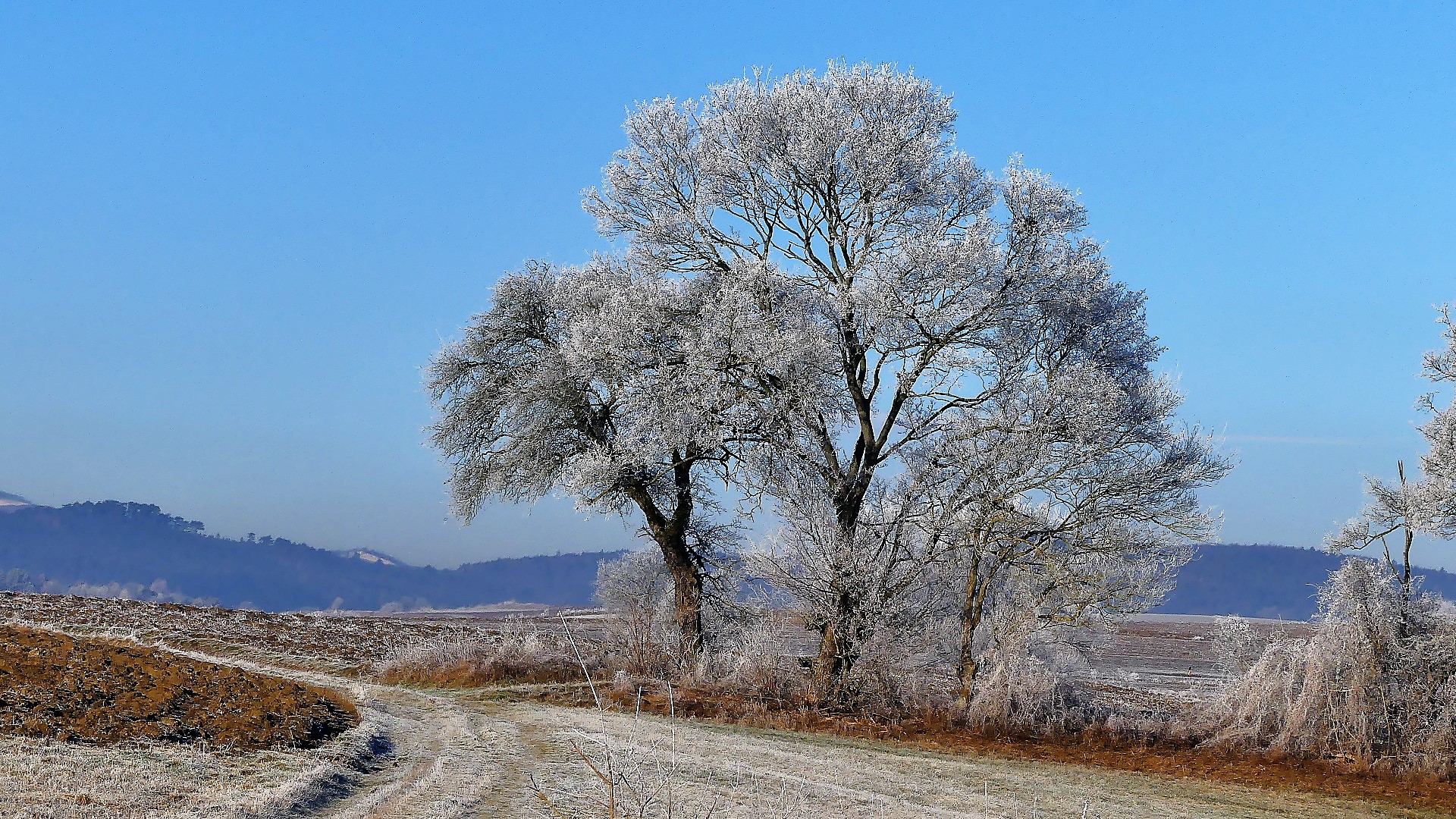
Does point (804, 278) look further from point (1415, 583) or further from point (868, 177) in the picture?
point (1415, 583)

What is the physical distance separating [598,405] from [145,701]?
12.8 meters

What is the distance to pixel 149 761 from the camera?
10.0 metres

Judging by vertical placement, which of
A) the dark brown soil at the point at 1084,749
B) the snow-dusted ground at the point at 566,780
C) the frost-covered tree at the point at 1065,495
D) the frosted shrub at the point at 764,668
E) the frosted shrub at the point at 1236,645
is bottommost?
the snow-dusted ground at the point at 566,780

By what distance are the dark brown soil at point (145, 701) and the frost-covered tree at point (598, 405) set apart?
7656mm

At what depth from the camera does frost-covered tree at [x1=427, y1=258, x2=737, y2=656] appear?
20.1m

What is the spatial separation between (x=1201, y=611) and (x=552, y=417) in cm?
10026

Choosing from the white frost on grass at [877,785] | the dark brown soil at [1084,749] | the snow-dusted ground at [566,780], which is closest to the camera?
the snow-dusted ground at [566,780]

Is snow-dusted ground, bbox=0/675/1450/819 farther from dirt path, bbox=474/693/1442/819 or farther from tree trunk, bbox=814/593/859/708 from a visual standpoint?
tree trunk, bbox=814/593/859/708

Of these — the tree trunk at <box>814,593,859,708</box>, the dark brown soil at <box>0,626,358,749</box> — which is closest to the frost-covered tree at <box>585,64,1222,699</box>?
the tree trunk at <box>814,593,859,708</box>

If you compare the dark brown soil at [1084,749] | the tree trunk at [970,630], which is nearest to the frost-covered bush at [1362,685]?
the dark brown soil at [1084,749]

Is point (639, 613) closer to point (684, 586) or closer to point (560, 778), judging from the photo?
point (684, 586)

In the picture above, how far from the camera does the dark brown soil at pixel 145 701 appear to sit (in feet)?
36.5

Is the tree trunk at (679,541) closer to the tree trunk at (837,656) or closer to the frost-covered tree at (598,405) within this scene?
the frost-covered tree at (598,405)

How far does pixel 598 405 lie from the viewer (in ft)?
78.2
